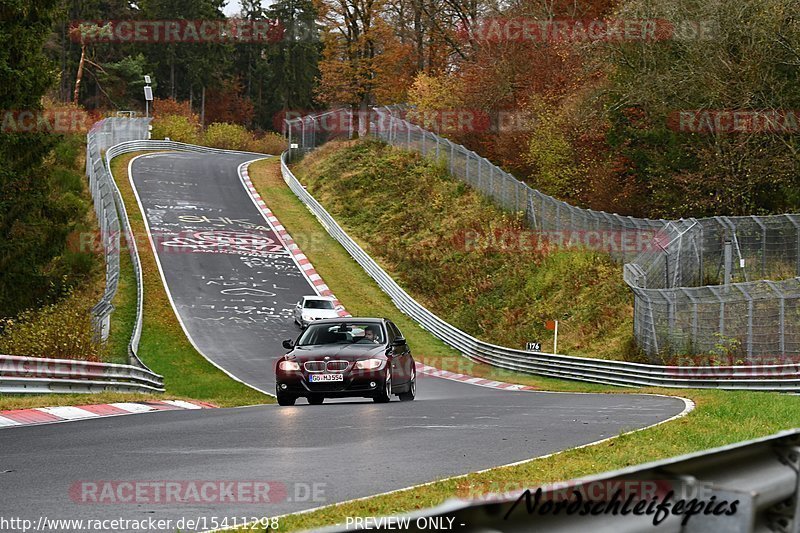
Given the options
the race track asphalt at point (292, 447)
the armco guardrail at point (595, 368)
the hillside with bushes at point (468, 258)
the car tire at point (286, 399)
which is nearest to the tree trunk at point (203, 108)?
the hillside with bushes at point (468, 258)

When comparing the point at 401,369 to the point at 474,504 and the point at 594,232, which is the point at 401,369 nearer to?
the point at 474,504

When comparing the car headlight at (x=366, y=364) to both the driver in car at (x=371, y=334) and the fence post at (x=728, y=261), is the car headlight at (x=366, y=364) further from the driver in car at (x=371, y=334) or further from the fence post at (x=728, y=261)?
the fence post at (x=728, y=261)

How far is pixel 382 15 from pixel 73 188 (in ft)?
94.6

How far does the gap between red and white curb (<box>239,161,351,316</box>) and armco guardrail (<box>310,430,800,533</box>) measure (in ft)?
118

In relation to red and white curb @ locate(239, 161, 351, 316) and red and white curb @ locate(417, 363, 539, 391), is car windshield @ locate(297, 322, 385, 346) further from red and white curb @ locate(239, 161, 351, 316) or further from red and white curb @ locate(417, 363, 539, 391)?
red and white curb @ locate(239, 161, 351, 316)

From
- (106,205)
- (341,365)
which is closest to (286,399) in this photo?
(341,365)

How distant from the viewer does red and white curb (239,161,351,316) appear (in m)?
43.8

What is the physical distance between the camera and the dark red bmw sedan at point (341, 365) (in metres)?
17.5

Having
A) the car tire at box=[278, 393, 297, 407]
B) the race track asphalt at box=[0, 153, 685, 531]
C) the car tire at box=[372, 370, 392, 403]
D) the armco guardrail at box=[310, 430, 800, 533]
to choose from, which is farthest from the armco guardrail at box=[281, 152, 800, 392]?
the armco guardrail at box=[310, 430, 800, 533]

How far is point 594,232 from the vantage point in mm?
39500

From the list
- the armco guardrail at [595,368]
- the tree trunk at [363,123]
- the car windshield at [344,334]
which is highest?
the tree trunk at [363,123]

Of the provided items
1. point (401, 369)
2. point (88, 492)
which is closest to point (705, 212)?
point (401, 369)

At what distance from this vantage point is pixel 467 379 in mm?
32250

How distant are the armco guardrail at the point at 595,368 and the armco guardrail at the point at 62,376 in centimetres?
1269
